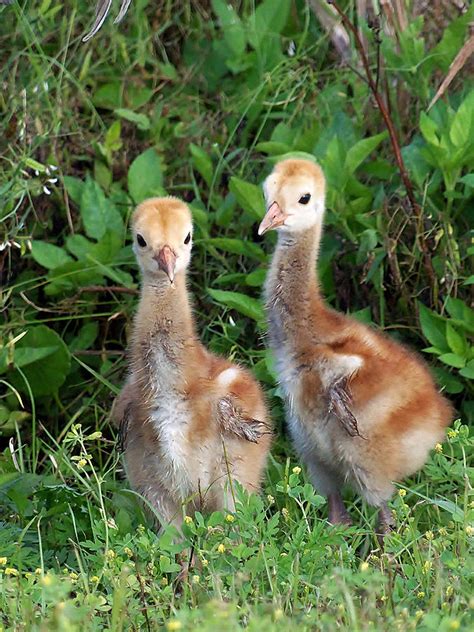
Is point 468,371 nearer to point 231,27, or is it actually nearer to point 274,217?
point 274,217

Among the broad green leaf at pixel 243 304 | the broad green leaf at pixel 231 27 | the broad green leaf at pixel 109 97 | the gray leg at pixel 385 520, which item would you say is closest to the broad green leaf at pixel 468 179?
the broad green leaf at pixel 243 304

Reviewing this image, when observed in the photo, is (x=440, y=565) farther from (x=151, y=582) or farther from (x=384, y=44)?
(x=384, y=44)

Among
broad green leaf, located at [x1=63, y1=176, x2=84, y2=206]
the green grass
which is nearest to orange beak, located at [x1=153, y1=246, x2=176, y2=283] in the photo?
the green grass

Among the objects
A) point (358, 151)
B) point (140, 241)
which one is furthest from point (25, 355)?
point (358, 151)

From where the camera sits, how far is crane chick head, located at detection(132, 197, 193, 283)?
3486 mm

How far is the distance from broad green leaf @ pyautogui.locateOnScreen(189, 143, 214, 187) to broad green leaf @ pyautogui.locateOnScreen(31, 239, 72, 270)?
585 millimetres

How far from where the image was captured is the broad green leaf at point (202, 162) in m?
4.82

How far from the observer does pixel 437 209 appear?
177 inches

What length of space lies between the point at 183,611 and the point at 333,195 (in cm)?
207

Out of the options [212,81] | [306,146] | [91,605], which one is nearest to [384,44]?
Result: [306,146]

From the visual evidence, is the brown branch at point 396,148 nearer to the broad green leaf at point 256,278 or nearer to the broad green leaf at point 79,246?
the broad green leaf at point 256,278

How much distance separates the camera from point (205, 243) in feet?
15.3

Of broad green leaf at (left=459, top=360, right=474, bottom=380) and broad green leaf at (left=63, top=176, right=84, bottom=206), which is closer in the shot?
broad green leaf at (left=459, top=360, right=474, bottom=380)

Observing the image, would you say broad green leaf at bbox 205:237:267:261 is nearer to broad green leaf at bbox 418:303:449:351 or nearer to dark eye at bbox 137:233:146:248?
broad green leaf at bbox 418:303:449:351
